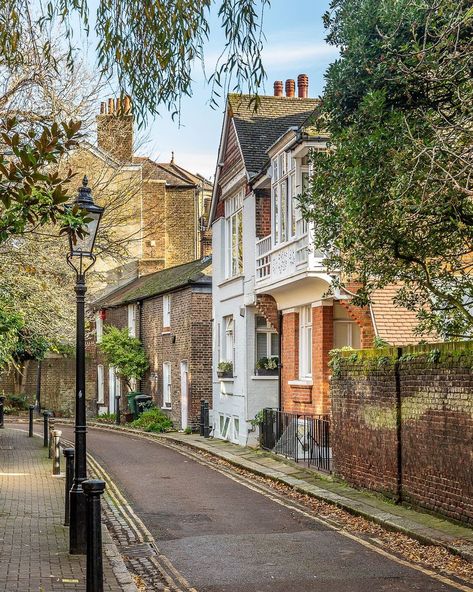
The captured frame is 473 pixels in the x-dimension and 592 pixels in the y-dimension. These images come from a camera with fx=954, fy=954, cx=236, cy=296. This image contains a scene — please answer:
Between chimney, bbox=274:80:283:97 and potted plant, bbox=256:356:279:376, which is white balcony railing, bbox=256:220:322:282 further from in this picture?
chimney, bbox=274:80:283:97

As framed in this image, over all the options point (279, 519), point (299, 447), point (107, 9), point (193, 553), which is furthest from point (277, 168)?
point (107, 9)

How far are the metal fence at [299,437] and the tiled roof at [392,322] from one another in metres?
2.25

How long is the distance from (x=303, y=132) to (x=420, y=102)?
9.62 m

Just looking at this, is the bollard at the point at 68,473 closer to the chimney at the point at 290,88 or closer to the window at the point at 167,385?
the chimney at the point at 290,88

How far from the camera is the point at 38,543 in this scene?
11.7 metres

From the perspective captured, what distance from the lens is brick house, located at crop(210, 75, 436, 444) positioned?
21.4m

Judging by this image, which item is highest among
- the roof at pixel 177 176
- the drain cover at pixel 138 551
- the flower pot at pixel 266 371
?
the roof at pixel 177 176

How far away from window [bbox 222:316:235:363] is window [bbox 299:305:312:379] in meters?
5.62

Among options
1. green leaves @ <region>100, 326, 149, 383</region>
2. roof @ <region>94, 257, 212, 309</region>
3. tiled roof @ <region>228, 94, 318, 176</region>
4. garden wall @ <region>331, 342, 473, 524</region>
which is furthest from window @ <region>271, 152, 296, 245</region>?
green leaves @ <region>100, 326, 149, 383</region>

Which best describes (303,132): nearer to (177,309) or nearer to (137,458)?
(137,458)

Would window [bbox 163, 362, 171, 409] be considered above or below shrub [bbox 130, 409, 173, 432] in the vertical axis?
above

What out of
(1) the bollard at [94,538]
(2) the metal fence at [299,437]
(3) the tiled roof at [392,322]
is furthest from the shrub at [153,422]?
(1) the bollard at [94,538]

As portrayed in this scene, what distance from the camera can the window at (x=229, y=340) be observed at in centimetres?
3022

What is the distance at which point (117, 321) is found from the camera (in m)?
45.8
